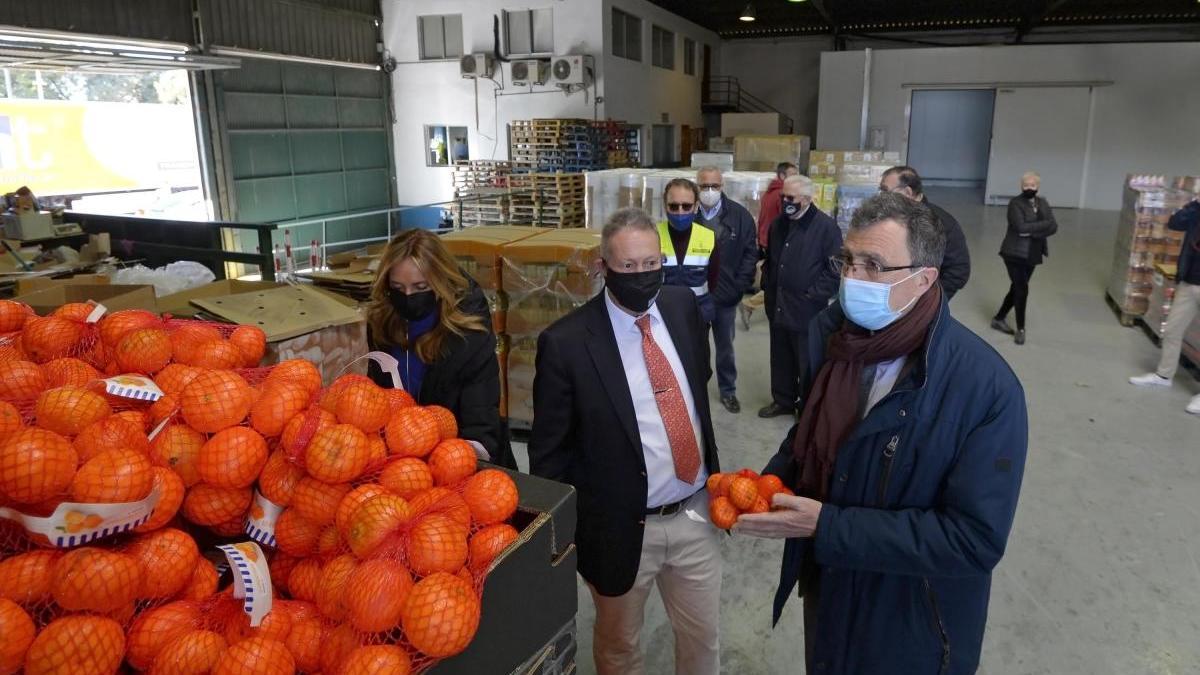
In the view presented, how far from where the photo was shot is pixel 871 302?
179 centimetres

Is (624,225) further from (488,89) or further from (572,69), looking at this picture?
(488,89)

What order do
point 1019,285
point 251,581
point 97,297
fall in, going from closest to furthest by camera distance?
1. point 251,581
2. point 97,297
3. point 1019,285

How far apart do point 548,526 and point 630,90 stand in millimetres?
16272

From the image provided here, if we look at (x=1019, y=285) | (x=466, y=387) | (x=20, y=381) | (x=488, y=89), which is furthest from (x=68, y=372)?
(x=488, y=89)

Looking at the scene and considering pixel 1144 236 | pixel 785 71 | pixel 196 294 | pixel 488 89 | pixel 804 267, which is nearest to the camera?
pixel 196 294

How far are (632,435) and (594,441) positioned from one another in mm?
123

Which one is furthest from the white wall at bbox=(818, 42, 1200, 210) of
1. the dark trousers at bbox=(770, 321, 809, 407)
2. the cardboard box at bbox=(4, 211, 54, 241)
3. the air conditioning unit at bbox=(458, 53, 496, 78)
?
the cardboard box at bbox=(4, 211, 54, 241)

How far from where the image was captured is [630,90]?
16.5 meters

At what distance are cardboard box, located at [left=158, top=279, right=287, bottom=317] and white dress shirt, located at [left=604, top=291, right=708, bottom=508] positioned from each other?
2.12m

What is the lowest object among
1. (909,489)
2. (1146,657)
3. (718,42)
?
(1146,657)

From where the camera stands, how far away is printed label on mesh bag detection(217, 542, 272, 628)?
113cm

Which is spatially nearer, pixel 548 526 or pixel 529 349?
pixel 548 526

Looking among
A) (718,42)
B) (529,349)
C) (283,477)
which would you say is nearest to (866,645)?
(283,477)

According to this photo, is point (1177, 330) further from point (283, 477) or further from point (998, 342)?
point (283, 477)
